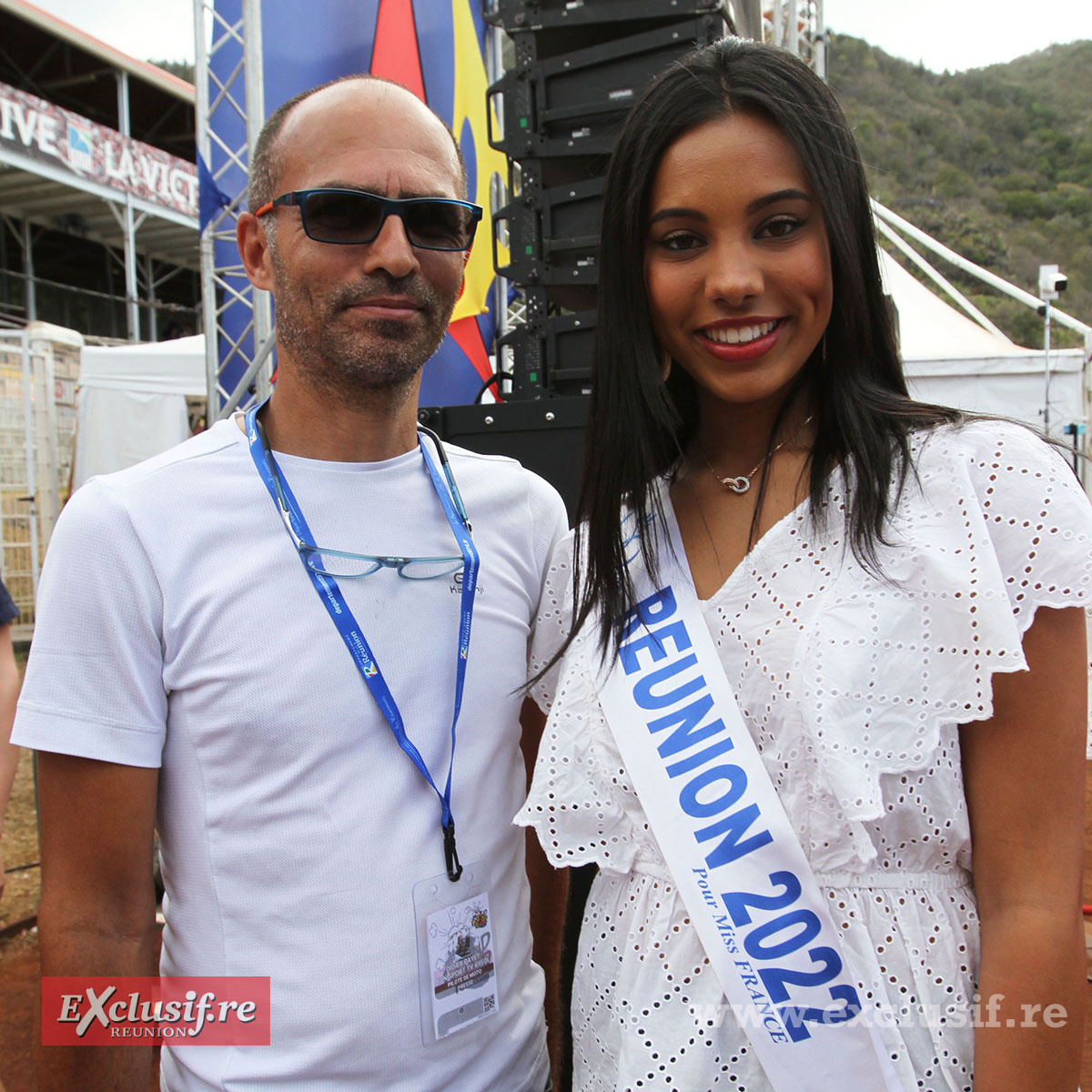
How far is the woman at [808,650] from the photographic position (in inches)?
40.6

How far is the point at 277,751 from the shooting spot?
1292mm

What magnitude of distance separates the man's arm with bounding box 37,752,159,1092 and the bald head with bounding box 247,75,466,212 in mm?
984

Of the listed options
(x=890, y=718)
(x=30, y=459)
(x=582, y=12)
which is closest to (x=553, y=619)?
(x=890, y=718)

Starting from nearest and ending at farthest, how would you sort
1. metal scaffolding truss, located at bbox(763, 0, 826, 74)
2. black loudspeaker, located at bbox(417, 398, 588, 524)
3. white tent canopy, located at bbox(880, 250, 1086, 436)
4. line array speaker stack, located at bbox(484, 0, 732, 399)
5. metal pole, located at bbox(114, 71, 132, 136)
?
black loudspeaker, located at bbox(417, 398, 588, 524), line array speaker stack, located at bbox(484, 0, 732, 399), metal scaffolding truss, located at bbox(763, 0, 826, 74), white tent canopy, located at bbox(880, 250, 1086, 436), metal pole, located at bbox(114, 71, 132, 136)

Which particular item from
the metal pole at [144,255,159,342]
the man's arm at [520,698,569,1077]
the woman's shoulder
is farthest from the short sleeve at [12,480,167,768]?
the metal pole at [144,255,159,342]

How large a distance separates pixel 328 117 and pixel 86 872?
1220 millimetres

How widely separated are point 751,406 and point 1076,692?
0.58 metres

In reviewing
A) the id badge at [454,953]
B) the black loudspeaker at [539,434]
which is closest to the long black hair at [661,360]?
the id badge at [454,953]

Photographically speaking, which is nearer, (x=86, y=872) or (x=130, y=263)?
(x=86, y=872)

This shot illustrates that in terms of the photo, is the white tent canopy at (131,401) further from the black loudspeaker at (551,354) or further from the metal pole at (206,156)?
the black loudspeaker at (551,354)

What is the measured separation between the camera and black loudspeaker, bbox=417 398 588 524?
10.8ft

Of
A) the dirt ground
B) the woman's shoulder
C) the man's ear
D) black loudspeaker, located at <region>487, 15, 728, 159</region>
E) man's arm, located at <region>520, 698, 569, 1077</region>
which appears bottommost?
the dirt ground

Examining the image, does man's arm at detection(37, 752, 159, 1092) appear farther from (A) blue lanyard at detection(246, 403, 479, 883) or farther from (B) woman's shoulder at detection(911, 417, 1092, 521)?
(B) woman's shoulder at detection(911, 417, 1092, 521)

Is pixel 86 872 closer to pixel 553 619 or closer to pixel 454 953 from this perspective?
pixel 454 953
